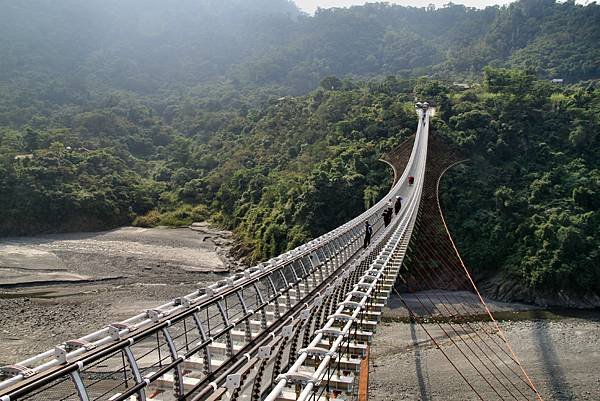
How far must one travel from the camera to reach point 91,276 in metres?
27.7

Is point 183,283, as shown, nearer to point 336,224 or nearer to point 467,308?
point 336,224

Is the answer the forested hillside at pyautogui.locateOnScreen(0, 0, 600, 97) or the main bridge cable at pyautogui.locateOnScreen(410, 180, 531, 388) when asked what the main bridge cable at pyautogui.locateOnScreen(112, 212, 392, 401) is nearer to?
the main bridge cable at pyautogui.locateOnScreen(410, 180, 531, 388)

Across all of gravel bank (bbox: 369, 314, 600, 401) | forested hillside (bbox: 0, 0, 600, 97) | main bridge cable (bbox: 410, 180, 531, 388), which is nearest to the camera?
gravel bank (bbox: 369, 314, 600, 401)


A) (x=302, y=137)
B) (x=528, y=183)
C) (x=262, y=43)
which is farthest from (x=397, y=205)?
(x=262, y=43)

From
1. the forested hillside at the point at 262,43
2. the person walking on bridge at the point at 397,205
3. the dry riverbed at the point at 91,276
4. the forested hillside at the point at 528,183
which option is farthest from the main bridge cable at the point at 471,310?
the forested hillside at the point at 262,43

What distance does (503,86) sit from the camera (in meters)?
37.2

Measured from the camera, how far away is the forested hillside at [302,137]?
89.6ft

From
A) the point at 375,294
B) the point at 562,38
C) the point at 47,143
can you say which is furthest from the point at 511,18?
the point at 375,294

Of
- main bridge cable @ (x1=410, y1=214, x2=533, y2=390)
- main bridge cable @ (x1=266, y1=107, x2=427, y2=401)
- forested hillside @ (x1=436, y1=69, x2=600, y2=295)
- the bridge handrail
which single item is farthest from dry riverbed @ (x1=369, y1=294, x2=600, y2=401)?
the bridge handrail

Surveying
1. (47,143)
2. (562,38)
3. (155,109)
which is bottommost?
(47,143)

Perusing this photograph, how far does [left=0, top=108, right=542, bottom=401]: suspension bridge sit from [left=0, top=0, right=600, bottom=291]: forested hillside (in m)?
4.61

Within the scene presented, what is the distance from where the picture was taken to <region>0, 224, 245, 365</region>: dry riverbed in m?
19.8

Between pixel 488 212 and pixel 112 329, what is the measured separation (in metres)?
25.5

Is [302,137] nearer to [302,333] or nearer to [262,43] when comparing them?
[302,333]
